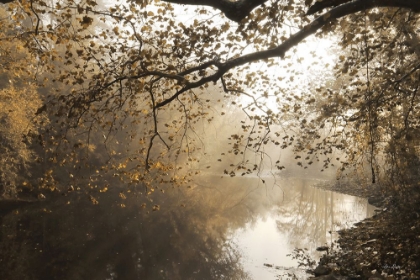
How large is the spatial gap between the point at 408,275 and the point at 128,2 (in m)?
8.19

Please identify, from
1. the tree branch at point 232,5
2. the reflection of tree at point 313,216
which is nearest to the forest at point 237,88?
the tree branch at point 232,5

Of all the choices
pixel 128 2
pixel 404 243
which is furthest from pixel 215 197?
pixel 128 2

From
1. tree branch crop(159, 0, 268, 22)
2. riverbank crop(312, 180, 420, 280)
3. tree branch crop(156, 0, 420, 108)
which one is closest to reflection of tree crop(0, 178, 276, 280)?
riverbank crop(312, 180, 420, 280)

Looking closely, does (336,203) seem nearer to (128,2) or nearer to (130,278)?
(130,278)

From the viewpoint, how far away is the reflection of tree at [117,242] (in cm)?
1098

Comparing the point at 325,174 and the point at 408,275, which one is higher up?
the point at 325,174

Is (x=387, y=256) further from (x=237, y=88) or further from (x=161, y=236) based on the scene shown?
(x=161, y=236)

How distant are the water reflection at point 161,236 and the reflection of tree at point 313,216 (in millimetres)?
66

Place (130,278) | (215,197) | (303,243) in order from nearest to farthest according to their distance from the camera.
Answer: (130,278) < (303,243) < (215,197)

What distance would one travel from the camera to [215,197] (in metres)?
27.2

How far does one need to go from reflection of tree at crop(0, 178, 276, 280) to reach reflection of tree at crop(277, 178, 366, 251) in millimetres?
3157

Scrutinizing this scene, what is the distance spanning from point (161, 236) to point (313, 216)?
11.8 metres

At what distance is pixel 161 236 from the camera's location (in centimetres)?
1549

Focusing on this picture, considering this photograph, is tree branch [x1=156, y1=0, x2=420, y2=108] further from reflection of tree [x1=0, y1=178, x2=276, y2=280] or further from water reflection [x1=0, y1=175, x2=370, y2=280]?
water reflection [x1=0, y1=175, x2=370, y2=280]
